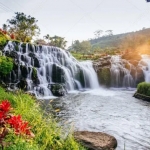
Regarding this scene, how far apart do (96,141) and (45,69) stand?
1640cm

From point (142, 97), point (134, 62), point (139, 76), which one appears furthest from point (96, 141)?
point (134, 62)

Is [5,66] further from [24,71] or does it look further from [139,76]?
[139,76]

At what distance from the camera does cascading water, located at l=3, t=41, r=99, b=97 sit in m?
20.2

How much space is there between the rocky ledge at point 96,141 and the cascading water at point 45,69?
11.3 m

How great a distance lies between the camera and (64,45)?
199 feet

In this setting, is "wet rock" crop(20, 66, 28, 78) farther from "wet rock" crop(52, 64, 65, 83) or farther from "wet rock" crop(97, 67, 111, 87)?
"wet rock" crop(97, 67, 111, 87)

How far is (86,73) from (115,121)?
16.4 meters

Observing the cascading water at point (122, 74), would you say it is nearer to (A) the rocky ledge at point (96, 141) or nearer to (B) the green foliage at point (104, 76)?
(B) the green foliage at point (104, 76)

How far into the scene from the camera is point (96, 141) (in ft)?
24.9

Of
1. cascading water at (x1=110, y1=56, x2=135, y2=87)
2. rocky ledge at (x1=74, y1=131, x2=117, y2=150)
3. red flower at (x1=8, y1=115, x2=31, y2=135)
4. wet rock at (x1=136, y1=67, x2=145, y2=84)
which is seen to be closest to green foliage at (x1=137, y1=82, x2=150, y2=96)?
rocky ledge at (x1=74, y1=131, x2=117, y2=150)

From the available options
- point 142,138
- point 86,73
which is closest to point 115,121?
point 142,138

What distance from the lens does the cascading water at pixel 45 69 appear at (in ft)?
66.3

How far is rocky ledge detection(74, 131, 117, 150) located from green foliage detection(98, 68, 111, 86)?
2038 centimetres

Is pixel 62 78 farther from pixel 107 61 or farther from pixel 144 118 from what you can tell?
pixel 144 118
